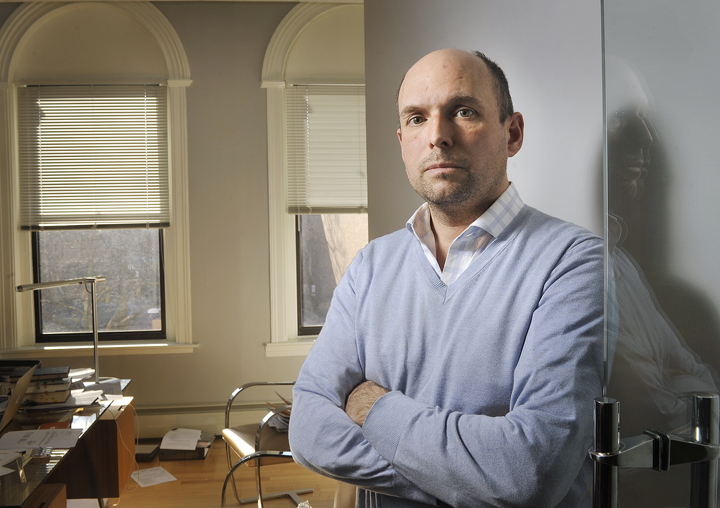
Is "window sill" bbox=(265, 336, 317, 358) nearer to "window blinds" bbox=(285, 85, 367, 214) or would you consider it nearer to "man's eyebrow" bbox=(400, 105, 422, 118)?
"window blinds" bbox=(285, 85, 367, 214)

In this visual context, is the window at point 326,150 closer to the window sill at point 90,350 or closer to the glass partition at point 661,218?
the window sill at point 90,350

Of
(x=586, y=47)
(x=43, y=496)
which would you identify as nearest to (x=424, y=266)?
(x=586, y=47)

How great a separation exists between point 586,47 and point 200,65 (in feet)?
11.4

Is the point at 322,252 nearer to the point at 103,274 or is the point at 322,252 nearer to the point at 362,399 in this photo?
the point at 103,274

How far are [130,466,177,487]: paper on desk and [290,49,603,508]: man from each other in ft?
8.53

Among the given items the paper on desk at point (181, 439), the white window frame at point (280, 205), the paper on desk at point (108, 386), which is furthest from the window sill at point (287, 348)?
the paper on desk at point (108, 386)

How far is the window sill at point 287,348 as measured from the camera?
13.2ft

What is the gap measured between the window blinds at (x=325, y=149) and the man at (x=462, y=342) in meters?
2.79

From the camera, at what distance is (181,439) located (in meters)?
3.76

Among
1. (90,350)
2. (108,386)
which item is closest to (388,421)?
(108,386)

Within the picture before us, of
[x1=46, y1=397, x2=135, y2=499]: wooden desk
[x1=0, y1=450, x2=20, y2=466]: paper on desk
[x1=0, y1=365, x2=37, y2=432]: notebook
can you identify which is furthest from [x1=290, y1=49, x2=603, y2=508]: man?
[x1=46, y1=397, x2=135, y2=499]: wooden desk

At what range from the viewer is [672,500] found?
0.48 m

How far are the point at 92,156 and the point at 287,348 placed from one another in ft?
6.68

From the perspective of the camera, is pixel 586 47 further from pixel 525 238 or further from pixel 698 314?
pixel 698 314
